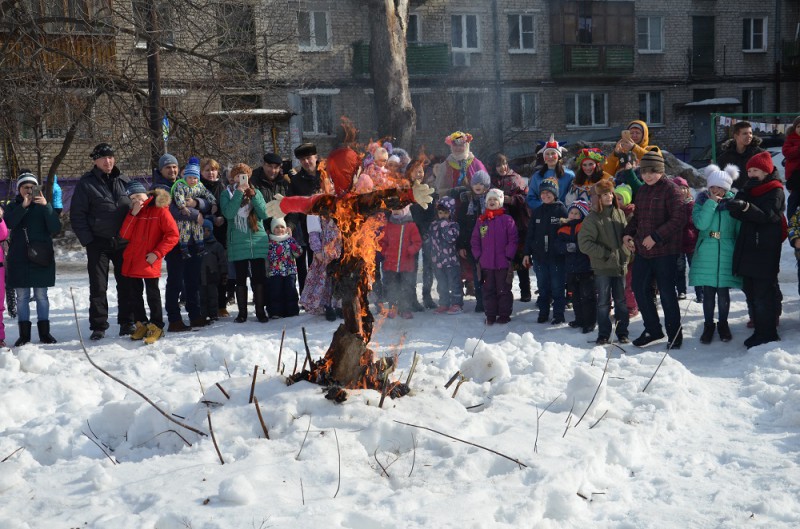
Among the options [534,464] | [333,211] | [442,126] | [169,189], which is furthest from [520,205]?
[442,126]

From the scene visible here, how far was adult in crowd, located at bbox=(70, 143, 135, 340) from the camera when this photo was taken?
873cm

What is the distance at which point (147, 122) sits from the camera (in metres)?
15.0

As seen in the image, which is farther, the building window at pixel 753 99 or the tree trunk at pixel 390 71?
the building window at pixel 753 99

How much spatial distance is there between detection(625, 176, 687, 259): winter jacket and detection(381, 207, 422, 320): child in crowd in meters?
2.76

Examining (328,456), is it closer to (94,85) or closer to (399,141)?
(94,85)

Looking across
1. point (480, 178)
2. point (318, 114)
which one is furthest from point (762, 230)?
point (318, 114)

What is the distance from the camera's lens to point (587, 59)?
33.8 m

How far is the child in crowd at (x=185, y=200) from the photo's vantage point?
9180mm

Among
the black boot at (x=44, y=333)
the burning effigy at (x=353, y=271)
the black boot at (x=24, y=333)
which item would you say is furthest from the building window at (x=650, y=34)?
the burning effigy at (x=353, y=271)

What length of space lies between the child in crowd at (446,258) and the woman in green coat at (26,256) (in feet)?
13.9

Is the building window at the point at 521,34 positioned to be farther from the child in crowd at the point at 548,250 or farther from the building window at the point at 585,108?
the child in crowd at the point at 548,250

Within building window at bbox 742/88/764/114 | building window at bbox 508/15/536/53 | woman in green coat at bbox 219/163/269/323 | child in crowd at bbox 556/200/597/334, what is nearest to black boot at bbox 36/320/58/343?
woman in green coat at bbox 219/163/269/323

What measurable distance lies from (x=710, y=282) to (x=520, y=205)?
8.98 feet

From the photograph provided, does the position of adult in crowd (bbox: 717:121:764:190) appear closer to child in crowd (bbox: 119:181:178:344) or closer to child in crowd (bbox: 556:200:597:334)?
child in crowd (bbox: 556:200:597:334)
